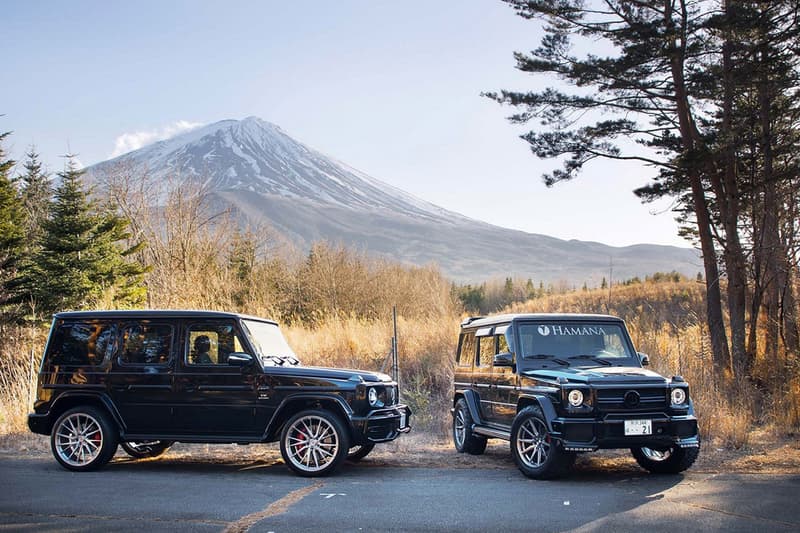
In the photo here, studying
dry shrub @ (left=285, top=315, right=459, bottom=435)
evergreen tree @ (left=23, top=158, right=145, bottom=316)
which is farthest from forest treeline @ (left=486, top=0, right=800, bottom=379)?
evergreen tree @ (left=23, top=158, right=145, bottom=316)

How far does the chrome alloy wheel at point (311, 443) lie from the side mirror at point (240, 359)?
0.98 meters

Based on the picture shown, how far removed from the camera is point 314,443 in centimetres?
1028

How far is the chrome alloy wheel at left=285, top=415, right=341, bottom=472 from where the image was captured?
33.5 feet

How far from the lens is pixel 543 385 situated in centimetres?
1021

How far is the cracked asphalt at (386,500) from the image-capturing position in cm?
744

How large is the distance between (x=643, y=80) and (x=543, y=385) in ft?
42.5

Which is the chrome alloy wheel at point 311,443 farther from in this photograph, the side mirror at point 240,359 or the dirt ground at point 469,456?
the dirt ground at point 469,456

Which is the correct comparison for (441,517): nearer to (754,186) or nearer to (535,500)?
(535,500)

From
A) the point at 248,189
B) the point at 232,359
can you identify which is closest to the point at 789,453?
the point at 232,359

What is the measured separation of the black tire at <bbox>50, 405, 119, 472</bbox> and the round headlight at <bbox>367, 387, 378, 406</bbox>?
10.8 ft

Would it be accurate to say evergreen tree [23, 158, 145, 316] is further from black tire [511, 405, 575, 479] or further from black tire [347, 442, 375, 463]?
black tire [511, 405, 575, 479]

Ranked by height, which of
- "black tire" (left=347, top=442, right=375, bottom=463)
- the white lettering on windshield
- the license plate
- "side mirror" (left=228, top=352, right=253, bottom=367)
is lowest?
"black tire" (left=347, top=442, right=375, bottom=463)

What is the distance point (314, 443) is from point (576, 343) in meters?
3.77

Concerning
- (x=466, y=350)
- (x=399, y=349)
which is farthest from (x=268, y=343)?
(x=399, y=349)
